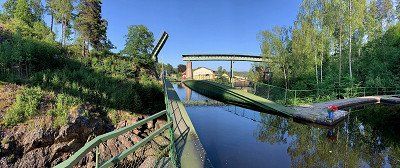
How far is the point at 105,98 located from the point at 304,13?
2134 cm

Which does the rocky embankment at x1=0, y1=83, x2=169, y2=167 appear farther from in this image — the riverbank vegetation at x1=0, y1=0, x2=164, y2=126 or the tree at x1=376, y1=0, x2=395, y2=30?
the tree at x1=376, y1=0, x2=395, y2=30

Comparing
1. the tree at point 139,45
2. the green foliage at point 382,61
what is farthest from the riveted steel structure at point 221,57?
the tree at point 139,45

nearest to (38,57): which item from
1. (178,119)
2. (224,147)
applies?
(178,119)

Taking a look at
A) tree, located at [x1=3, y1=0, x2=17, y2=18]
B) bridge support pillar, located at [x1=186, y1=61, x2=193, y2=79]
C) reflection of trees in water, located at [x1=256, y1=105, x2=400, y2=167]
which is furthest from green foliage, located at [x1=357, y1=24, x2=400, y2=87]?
tree, located at [x1=3, y1=0, x2=17, y2=18]

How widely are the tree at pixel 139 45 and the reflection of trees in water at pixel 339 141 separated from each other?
13.9 metres

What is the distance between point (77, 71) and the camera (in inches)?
615

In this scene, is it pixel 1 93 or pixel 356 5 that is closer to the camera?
pixel 1 93

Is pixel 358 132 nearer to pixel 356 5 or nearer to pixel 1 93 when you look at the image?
pixel 1 93

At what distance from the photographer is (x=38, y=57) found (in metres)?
14.8

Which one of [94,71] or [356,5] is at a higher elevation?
[356,5]

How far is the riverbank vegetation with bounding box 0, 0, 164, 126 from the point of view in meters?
10.6

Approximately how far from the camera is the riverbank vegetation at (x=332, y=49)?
23969mm

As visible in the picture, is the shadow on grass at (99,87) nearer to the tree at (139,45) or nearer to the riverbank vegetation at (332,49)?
the tree at (139,45)

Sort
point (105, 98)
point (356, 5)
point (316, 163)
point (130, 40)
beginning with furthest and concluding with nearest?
point (130, 40), point (356, 5), point (105, 98), point (316, 163)
